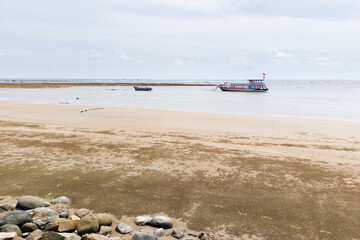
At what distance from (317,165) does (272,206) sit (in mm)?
3945

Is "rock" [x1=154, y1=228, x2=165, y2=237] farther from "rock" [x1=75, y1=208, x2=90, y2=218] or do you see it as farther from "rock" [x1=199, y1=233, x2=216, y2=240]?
"rock" [x1=75, y1=208, x2=90, y2=218]

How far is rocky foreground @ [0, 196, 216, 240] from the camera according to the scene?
4.44 metres

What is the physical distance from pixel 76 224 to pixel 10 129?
40.8 feet

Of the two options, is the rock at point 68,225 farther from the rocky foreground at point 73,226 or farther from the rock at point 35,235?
the rock at point 35,235

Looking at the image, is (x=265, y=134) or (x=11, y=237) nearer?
(x=11, y=237)

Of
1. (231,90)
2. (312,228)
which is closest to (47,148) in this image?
(312,228)

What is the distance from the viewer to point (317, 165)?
8617 mm

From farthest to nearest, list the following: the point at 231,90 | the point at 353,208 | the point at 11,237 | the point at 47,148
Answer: the point at 231,90 < the point at 47,148 < the point at 353,208 < the point at 11,237

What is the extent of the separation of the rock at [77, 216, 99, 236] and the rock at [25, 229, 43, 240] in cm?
73

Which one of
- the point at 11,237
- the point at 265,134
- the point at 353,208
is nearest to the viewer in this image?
the point at 11,237

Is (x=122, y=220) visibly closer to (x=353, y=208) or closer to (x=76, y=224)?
(x=76, y=224)

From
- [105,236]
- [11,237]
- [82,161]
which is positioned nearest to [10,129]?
[82,161]

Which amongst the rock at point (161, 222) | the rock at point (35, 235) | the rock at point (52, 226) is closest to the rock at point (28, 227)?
the rock at point (35, 235)

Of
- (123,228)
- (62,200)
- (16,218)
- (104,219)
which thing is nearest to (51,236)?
(104,219)
